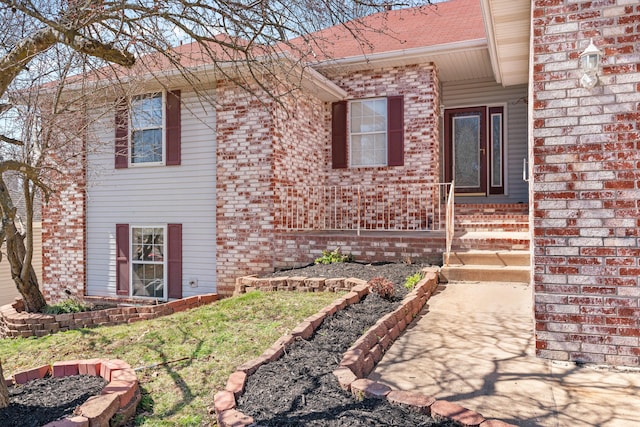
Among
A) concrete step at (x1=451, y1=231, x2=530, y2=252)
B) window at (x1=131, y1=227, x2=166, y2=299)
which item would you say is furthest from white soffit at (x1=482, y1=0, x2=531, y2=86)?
window at (x1=131, y1=227, x2=166, y2=299)

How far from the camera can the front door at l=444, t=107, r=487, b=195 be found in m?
10.5

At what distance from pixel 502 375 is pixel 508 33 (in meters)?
4.44

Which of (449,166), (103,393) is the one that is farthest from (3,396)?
(449,166)

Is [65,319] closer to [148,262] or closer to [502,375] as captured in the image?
[148,262]

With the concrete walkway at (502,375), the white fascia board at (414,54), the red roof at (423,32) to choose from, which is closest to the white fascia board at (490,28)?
the white fascia board at (414,54)

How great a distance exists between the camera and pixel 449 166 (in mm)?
10812

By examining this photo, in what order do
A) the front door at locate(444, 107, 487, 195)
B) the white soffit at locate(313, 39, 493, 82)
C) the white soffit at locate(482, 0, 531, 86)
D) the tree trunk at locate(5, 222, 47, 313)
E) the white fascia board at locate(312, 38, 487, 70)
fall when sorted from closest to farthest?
the white soffit at locate(482, 0, 531, 86) < the tree trunk at locate(5, 222, 47, 313) < the white fascia board at locate(312, 38, 487, 70) < the white soffit at locate(313, 39, 493, 82) < the front door at locate(444, 107, 487, 195)

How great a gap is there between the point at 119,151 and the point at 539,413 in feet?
30.5

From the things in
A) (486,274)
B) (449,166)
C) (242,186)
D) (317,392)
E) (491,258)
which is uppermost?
(449,166)

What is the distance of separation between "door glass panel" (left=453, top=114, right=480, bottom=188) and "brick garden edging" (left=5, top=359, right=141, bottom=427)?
8677 mm

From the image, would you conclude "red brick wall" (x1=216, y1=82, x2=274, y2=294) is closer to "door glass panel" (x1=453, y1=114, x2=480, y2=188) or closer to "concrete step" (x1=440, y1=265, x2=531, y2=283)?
"concrete step" (x1=440, y1=265, x2=531, y2=283)

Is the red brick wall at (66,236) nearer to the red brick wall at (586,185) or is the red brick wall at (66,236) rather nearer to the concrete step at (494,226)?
the concrete step at (494,226)

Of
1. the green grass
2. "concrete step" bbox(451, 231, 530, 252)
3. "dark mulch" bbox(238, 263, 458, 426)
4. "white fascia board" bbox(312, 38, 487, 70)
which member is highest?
"white fascia board" bbox(312, 38, 487, 70)

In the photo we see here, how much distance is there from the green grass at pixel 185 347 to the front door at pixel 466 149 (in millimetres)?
5805
